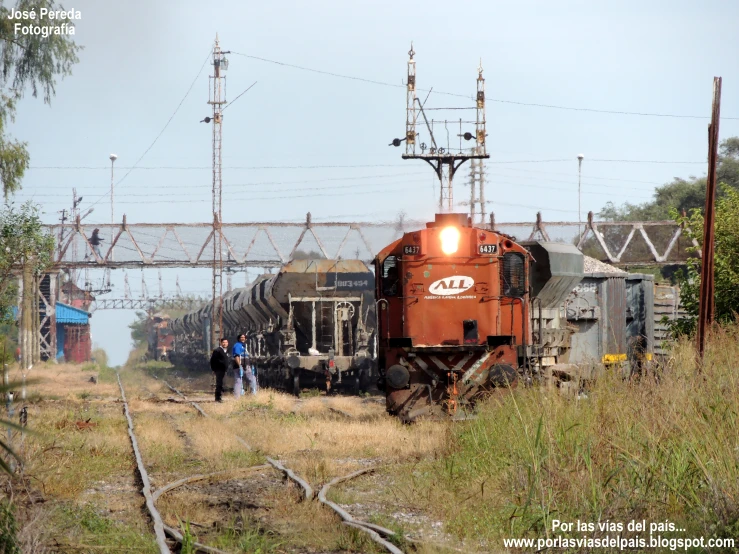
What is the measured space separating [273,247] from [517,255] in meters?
27.8

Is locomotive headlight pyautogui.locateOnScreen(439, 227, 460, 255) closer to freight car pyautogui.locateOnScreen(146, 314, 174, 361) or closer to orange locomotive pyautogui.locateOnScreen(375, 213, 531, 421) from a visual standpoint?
orange locomotive pyautogui.locateOnScreen(375, 213, 531, 421)

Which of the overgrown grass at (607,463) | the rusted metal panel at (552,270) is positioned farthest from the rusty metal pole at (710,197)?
the rusted metal panel at (552,270)

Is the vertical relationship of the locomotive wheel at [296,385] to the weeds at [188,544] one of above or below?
below

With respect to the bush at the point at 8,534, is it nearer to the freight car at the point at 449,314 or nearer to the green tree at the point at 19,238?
the freight car at the point at 449,314

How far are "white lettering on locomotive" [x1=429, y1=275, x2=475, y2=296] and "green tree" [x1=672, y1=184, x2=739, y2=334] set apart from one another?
514cm

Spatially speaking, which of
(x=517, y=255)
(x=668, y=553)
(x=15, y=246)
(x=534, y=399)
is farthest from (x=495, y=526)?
(x=15, y=246)

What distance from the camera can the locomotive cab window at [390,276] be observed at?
15422 mm

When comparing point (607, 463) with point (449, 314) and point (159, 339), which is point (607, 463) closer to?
point (449, 314)

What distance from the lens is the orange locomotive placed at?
15039 millimetres

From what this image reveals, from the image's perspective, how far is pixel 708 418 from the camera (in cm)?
848

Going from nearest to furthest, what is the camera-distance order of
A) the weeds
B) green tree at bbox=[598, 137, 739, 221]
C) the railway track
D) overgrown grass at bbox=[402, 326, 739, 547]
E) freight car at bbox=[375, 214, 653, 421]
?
1. the weeds
2. overgrown grass at bbox=[402, 326, 739, 547]
3. the railway track
4. freight car at bbox=[375, 214, 653, 421]
5. green tree at bbox=[598, 137, 739, 221]

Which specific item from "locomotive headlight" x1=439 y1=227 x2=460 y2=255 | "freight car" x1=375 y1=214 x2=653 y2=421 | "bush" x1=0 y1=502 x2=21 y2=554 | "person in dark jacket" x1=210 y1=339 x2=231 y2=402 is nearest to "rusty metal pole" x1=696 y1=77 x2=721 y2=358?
"freight car" x1=375 y1=214 x2=653 y2=421

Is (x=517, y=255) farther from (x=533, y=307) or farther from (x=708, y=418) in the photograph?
(x=708, y=418)

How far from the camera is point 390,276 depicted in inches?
613
